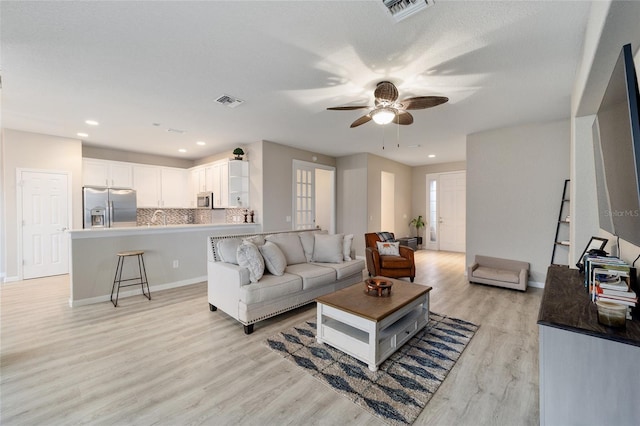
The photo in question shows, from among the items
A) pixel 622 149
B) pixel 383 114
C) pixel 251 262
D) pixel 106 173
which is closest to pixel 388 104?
pixel 383 114

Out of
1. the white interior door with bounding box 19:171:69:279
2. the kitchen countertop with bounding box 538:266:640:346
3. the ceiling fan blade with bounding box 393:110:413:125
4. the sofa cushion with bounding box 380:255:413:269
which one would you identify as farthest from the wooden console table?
the white interior door with bounding box 19:171:69:279

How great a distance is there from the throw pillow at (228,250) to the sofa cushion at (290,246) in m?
0.55

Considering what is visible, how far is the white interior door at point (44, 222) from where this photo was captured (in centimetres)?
481

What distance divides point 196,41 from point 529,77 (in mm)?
3202

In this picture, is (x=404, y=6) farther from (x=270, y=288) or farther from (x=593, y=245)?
(x=270, y=288)

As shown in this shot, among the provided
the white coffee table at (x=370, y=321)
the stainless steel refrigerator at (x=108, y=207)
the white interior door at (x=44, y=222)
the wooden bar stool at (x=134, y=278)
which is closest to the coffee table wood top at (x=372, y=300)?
the white coffee table at (x=370, y=321)

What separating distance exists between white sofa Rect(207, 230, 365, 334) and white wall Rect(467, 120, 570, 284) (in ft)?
8.32

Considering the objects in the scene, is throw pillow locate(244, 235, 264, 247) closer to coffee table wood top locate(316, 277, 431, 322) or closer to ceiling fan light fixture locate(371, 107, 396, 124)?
coffee table wood top locate(316, 277, 431, 322)

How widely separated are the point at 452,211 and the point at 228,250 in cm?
687

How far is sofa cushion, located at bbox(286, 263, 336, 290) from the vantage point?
10.6 feet

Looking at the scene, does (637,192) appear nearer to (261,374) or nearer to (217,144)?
(261,374)

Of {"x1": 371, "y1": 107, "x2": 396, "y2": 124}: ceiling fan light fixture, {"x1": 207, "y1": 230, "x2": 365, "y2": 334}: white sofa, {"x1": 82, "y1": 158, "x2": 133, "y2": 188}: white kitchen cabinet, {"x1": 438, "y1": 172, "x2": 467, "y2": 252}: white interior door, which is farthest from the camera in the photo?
{"x1": 438, "y1": 172, "x2": 467, "y2": 252}: white interior door

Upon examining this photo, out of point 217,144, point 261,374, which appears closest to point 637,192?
point 261,374

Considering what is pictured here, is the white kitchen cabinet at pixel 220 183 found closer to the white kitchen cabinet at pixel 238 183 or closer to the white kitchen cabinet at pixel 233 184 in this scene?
the white kitchen cabinet at pixel 233 184
